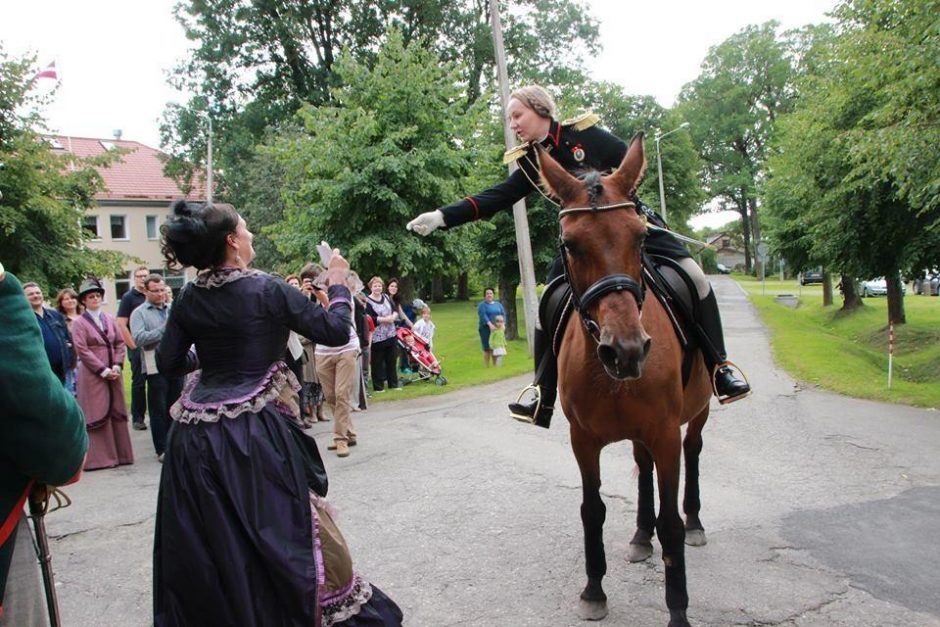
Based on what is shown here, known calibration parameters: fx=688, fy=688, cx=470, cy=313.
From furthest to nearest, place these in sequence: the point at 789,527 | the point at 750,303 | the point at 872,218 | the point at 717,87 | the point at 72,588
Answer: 1. the point at 717,87
2. the point at 750,303
3. the point at 872,218
4. the point at 789,527
5. the point at 72,588

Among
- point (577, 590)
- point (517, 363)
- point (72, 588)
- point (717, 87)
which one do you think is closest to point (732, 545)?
point (577, 590)

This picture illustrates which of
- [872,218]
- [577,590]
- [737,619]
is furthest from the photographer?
[872,218]

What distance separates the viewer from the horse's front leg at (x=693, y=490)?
5043 mm

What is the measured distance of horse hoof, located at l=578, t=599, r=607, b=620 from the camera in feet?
13.1

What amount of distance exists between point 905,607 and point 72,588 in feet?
17.4

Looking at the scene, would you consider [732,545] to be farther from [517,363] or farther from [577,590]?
[517,363]

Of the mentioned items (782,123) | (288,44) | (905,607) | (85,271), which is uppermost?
(288,44)

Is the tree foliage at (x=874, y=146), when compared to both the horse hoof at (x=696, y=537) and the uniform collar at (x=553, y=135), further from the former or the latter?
the horse hoof at (x=696, y=537)

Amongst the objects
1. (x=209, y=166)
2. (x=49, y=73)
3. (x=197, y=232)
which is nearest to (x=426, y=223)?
(x=197, y=232)

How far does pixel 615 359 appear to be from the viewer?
3.15 meters

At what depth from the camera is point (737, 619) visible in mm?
3873

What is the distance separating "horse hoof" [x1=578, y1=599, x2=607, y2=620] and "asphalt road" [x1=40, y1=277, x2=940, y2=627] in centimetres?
6

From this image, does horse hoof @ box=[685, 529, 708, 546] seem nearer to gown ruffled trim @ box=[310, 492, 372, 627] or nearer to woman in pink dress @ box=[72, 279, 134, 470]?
gown ruffled trim @ box=[310, 492, 372, 627]

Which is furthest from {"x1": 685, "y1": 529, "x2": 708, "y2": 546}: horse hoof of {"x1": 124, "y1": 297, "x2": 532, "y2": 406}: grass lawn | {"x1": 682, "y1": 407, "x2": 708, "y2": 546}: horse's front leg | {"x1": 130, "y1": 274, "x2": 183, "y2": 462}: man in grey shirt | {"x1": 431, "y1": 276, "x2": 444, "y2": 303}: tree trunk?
{"x1": 431, "y1": 276, "x2": 444, "y2": 303}: tree trunk
